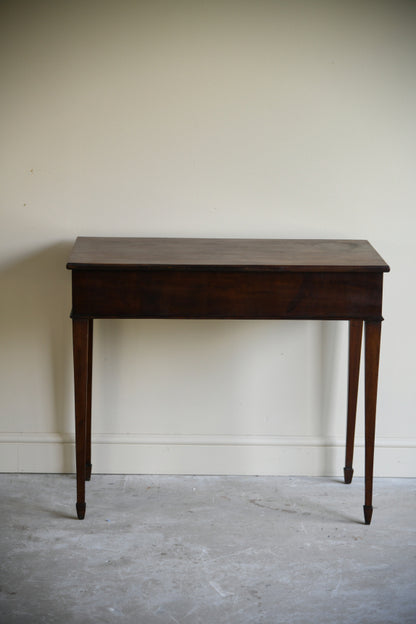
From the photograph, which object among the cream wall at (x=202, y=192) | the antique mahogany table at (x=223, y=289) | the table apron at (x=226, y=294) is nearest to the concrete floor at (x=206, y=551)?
the cream wall at (x=202, y=192)

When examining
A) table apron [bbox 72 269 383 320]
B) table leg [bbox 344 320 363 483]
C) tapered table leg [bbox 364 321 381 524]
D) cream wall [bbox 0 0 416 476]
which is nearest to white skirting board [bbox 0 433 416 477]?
cream wall [bbox 0 0 416 476]

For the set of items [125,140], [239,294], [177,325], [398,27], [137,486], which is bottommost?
[137,486]

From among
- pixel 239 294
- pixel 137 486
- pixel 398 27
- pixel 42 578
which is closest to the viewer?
pixel 42 578

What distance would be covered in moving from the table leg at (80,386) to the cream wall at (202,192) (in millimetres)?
423

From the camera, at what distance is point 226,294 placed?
2885mm

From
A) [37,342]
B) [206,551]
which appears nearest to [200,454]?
[206,551]

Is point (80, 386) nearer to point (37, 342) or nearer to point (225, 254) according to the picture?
point (37, 342)

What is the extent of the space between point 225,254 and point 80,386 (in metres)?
0.69

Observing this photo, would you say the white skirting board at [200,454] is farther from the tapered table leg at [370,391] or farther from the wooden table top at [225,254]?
the wooden table top at [225,254]

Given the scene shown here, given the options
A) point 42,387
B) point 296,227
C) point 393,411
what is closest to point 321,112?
point 296,227

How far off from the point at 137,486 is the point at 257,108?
1.55 meters

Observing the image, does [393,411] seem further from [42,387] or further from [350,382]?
[42,387]

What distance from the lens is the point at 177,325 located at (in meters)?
3.40

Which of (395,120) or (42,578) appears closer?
(42,578)
